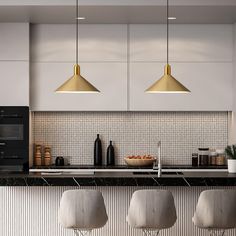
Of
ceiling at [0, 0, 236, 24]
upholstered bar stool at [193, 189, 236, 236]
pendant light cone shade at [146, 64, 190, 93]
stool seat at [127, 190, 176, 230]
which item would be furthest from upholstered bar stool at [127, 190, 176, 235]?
ceiling at [0, 0, 236, 24]

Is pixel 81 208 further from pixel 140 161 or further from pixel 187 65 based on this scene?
pixel 187 65

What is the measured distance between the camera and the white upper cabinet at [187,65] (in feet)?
24.0

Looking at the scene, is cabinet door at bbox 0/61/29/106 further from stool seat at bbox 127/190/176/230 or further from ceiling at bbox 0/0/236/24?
stool seat at bbox 127/190/176/230

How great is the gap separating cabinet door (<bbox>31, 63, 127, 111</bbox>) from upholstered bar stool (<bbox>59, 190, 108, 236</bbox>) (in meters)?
2.61

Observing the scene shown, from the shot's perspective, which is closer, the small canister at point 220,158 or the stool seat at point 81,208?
the stool seat at point 81,208

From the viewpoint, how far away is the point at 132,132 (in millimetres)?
7688

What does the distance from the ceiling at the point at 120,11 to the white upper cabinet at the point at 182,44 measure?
15 centimetres

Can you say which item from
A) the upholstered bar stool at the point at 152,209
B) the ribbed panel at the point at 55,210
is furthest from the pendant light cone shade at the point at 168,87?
the upholstered bar stool at the point at 152,209

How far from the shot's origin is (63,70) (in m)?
7.33

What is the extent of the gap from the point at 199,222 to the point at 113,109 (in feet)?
8.93

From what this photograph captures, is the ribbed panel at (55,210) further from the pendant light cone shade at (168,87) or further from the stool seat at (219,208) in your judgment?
the pendant light cone shade at (168,87)

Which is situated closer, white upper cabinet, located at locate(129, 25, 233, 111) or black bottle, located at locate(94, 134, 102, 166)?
white upper cabinet, located at locate(129, 25, 233, 111)

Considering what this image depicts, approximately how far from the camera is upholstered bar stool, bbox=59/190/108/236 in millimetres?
4789

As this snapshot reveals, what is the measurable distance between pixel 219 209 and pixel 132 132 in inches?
118
